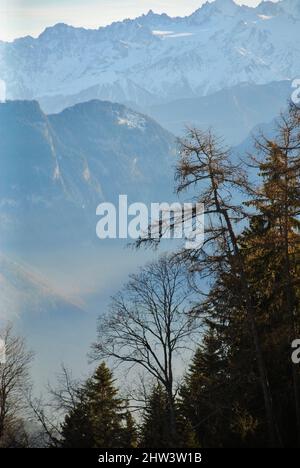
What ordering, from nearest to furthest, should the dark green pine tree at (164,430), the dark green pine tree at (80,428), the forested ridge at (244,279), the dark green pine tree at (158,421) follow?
the forested ridge at (244,279) < the dark green pine tree at (164,430) < the dark green pine tree at (158,421) < the dark green pine tree at (80,428)

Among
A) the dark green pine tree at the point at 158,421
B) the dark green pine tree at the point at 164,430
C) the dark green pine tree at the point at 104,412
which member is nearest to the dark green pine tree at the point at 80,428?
the dark green pine tree at the point at 104,412

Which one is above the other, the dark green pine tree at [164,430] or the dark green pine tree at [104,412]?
the dark green pine tree at [104,412]

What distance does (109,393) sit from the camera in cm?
3453

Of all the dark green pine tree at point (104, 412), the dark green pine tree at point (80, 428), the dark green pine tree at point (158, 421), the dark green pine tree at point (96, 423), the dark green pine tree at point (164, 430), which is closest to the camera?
the dark green pine tree at point (164, 430)

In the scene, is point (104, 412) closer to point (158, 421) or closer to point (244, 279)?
point (158, 421)

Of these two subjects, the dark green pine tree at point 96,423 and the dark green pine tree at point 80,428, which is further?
the dark green pine tree at point 80,428

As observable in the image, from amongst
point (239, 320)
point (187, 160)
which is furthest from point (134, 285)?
point (187, 160)

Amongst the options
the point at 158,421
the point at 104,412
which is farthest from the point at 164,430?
the point at 104,412

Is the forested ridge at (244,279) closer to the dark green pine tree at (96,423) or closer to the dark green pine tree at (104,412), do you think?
the dark green pine tree at (104,412)

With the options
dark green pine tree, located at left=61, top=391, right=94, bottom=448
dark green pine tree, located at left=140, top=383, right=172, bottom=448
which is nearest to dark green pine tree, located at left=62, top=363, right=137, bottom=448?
dark green pine tree, located at left=61, top=391, right=94, bottom=448

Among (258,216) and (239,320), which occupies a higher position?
(258,216)

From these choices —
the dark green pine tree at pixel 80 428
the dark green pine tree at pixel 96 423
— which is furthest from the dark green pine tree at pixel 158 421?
the dark green pine tree at pixel 80 428
